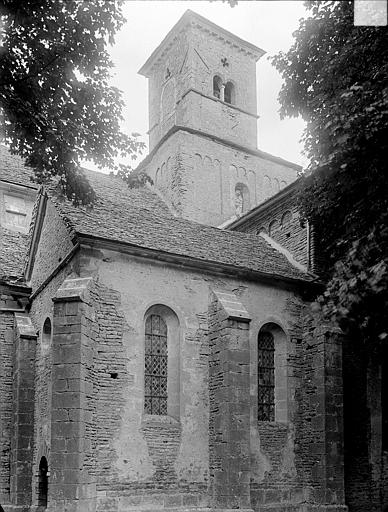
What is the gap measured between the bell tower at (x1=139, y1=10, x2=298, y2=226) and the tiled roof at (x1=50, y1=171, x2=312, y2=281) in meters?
6.63

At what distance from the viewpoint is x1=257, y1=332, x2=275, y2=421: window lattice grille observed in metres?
18.0

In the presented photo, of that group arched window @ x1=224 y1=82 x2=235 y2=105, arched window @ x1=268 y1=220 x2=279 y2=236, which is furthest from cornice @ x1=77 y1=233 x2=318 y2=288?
arched window @ x1=224 y1=82 x2=235 y2=105

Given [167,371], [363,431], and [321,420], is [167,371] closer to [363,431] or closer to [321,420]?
[321,420]

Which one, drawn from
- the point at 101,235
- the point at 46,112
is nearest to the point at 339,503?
the point at 101,235

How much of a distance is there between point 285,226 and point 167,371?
6.99 m

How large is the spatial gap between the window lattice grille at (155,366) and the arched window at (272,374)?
2.94 meters

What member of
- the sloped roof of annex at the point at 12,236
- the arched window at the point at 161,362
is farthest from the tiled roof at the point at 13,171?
the arched window at the point at 161,362

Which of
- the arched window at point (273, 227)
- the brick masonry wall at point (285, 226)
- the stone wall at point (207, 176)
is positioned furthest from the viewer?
the stone wall at point (207, 176)

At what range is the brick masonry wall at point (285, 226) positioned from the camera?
20.3m

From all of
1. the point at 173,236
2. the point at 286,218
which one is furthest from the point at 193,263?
the point at 286,218

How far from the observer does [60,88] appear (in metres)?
12.8

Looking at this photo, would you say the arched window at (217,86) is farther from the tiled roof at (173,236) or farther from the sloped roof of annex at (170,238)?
the sloped roof of annex at (170,238)

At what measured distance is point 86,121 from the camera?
1311 centimetres

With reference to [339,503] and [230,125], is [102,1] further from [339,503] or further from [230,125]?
[230,125]
